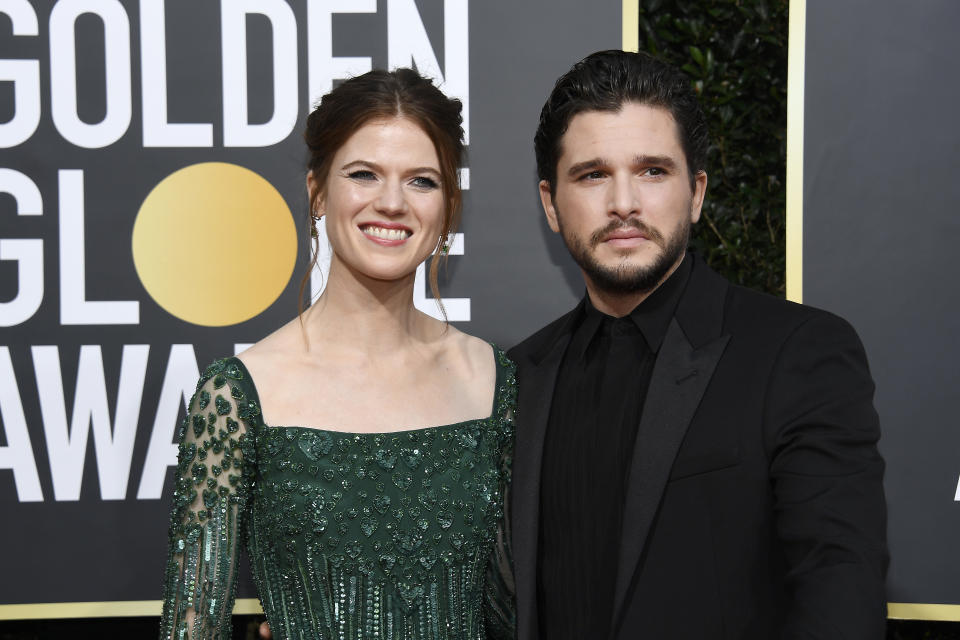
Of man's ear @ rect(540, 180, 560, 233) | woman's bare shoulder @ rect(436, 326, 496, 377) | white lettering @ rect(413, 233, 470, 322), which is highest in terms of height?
man's ear @ rect(540, 180, 560, 233)

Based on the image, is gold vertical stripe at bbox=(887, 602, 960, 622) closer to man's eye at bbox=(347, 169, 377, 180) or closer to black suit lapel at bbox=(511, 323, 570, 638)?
black suit lapel at bbox=(511, 323, 570, 638)

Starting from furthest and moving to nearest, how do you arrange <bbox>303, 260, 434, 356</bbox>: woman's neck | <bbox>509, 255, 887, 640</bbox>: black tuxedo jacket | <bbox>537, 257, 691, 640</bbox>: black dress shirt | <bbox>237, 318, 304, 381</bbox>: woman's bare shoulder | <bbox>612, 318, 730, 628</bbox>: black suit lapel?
<bbox>303, 260, 434, 356</bbox>: woman's neck
<bbox>237, 318, 304, 381</bbox>: woman's bare shoulder
<bbox>537, 257, 691, 640</bbox>: black dress shirt
<bbox>612, 318, 730, 628</bbox>: black suit lapel
<bbox>509, 255, 887, 640</bbox>: black tuxedo jacket

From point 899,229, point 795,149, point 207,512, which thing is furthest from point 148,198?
point 899,229

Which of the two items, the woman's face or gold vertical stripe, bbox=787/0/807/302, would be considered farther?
gold vertical stripe, bbox=787/0/807/302

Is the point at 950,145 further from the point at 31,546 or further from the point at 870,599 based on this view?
the point at 31,546

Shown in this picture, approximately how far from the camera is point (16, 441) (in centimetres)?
263

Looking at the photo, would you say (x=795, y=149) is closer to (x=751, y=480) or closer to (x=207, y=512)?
(x=751, y=480)

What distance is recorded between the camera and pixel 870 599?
1401mm

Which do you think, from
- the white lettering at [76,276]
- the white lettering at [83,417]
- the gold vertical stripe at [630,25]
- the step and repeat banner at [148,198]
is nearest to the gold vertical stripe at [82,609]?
the step and repeat banner at [148,198]

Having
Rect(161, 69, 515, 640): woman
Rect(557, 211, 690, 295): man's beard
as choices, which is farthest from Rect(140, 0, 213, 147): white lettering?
Rect(557, 211, 690, 295): man's beard

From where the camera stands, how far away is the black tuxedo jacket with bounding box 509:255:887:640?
1450 millimetres

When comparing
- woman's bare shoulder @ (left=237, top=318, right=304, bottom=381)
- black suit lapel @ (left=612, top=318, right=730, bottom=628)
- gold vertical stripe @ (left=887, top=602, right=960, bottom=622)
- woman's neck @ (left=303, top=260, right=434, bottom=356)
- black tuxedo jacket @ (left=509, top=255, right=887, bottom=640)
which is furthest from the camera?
gold vertical stripe @ (left=887, top=602, right=960, bottom=622)

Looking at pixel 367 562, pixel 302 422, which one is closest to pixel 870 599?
pixel 367 562

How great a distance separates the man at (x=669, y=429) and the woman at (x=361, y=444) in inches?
6.2
